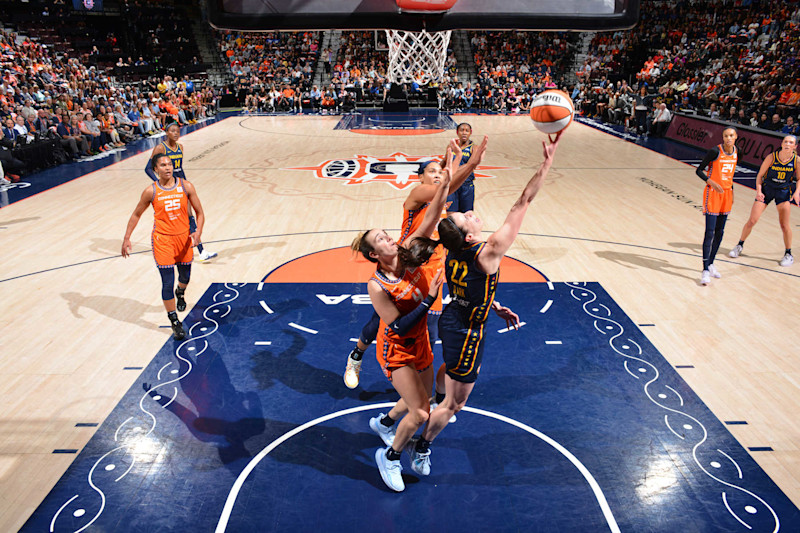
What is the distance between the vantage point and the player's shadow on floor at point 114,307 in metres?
5.89

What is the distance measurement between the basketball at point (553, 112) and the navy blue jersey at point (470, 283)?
1095mm

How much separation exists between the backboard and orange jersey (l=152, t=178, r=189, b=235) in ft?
7.43

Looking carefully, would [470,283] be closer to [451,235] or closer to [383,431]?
[451,235]

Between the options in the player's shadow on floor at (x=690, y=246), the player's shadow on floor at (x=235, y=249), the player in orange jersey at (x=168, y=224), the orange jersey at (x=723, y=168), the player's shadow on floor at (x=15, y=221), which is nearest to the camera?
the player in orange jersey at (x=168, y=224)

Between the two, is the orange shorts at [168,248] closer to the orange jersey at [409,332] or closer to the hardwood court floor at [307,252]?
the hardwood court floor at [307,252]

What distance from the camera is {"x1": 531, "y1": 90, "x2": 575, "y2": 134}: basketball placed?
3807 mm

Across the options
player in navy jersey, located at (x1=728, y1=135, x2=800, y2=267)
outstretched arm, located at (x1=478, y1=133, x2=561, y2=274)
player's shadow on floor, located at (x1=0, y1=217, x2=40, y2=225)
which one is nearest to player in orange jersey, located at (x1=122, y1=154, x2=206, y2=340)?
outstretched arm, located at (x1=478, y1=133, x2=561, y2=274)

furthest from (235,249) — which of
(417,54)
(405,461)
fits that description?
(417,54)

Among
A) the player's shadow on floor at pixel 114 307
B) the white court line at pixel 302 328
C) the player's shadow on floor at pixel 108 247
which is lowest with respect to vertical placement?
A: the white court line at pixel 302 328

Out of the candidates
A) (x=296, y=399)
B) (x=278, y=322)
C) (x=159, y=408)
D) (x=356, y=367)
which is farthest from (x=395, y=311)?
→ (x=278, y=322)

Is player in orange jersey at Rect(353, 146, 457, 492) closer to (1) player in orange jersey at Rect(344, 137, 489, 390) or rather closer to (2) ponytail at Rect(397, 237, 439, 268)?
(2) ponytail at Rect(397, 237, 439, 268)

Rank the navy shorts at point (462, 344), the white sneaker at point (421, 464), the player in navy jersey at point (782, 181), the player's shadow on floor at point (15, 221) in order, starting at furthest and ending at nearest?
the player's shadow on floor at point (15, 221) → the player in navy jersey at point (782, 181) → the white sneaker at point (421, 464) → the navy shorts at point (462, 344)

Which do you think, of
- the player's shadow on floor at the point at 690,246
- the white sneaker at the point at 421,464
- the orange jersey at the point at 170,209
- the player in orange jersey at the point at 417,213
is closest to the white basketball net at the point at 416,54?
the player's shadow on floor at the point at 690,246

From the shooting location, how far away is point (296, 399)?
4.53 m
